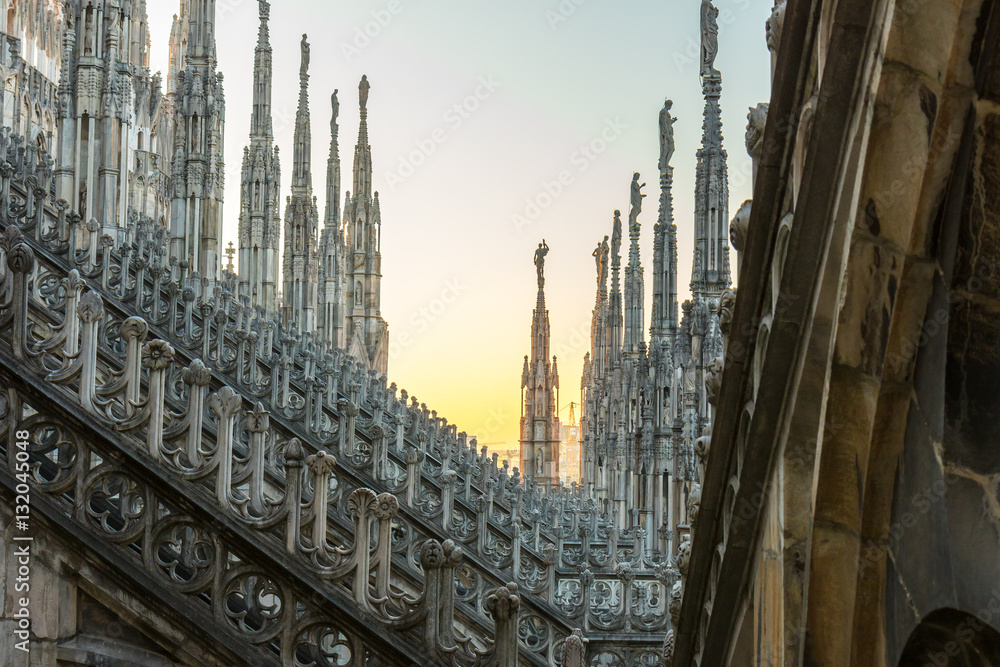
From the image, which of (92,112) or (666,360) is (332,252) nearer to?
(666,360)

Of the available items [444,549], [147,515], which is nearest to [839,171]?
[444,549]

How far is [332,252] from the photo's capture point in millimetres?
41844

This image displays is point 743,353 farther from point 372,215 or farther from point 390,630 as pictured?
point 372,215

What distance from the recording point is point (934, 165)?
2359 mm

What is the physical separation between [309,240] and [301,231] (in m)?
0.48

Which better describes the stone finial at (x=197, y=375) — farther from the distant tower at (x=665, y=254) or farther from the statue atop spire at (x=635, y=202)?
the statue atop spire at (x=635, y=202)

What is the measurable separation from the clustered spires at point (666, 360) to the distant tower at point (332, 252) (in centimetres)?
1024

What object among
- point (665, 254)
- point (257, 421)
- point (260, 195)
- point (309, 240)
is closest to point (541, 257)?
point (309, 240)

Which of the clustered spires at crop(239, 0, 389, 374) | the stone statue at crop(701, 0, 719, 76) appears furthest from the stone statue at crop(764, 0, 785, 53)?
the clustered spires at crop(239, 0, 389, 374)

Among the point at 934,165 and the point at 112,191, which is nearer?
the point at 934,165

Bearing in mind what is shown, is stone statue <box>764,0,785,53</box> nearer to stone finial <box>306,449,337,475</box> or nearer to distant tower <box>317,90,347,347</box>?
stone finial <box>306,449,337,475</box>

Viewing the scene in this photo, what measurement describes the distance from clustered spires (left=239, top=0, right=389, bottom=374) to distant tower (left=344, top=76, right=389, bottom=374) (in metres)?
0.04

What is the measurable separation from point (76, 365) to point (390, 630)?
1966 millimetres

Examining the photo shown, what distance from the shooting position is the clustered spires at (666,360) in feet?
53.9
